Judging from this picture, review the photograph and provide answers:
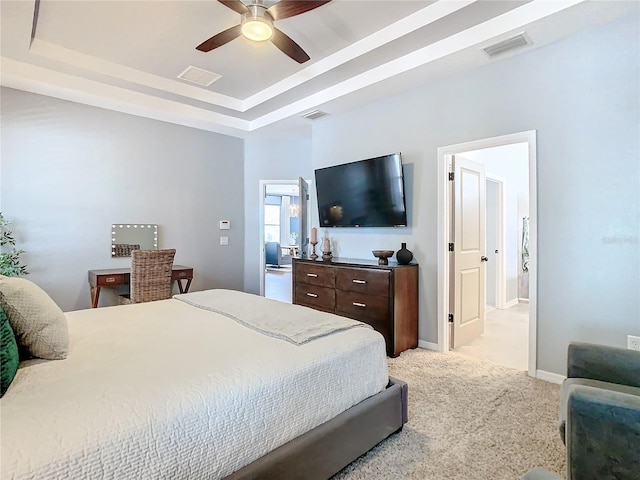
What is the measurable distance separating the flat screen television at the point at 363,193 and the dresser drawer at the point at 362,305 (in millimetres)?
858

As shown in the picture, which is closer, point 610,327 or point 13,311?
point 13,311

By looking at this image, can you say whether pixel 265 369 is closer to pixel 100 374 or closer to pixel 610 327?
pixel 100 374

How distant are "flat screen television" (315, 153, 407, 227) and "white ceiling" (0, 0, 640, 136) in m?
0.79

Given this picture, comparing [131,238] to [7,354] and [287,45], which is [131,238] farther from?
[7,354]

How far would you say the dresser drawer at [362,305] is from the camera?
134 inches

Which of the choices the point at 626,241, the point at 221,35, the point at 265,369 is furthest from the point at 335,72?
the point at 265,369

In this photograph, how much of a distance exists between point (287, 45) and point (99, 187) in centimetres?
308

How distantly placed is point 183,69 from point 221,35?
1466 millimetres

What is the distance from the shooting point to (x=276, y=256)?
12.2 m

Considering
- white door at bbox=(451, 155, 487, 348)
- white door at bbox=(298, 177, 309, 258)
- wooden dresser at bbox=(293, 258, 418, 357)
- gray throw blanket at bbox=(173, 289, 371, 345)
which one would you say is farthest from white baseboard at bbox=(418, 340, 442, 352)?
white door at bbox=(298, 177, 309, 258)

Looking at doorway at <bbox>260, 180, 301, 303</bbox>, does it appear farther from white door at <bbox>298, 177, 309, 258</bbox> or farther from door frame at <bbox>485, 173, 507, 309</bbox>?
door frame at <bbox>485, 173, 507, 309</bbox>

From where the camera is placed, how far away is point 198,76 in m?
4.02

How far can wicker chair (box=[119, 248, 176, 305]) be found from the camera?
384 cm

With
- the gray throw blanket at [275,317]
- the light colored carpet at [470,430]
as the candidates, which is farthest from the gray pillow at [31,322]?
the light colored carpet at [470,430]
